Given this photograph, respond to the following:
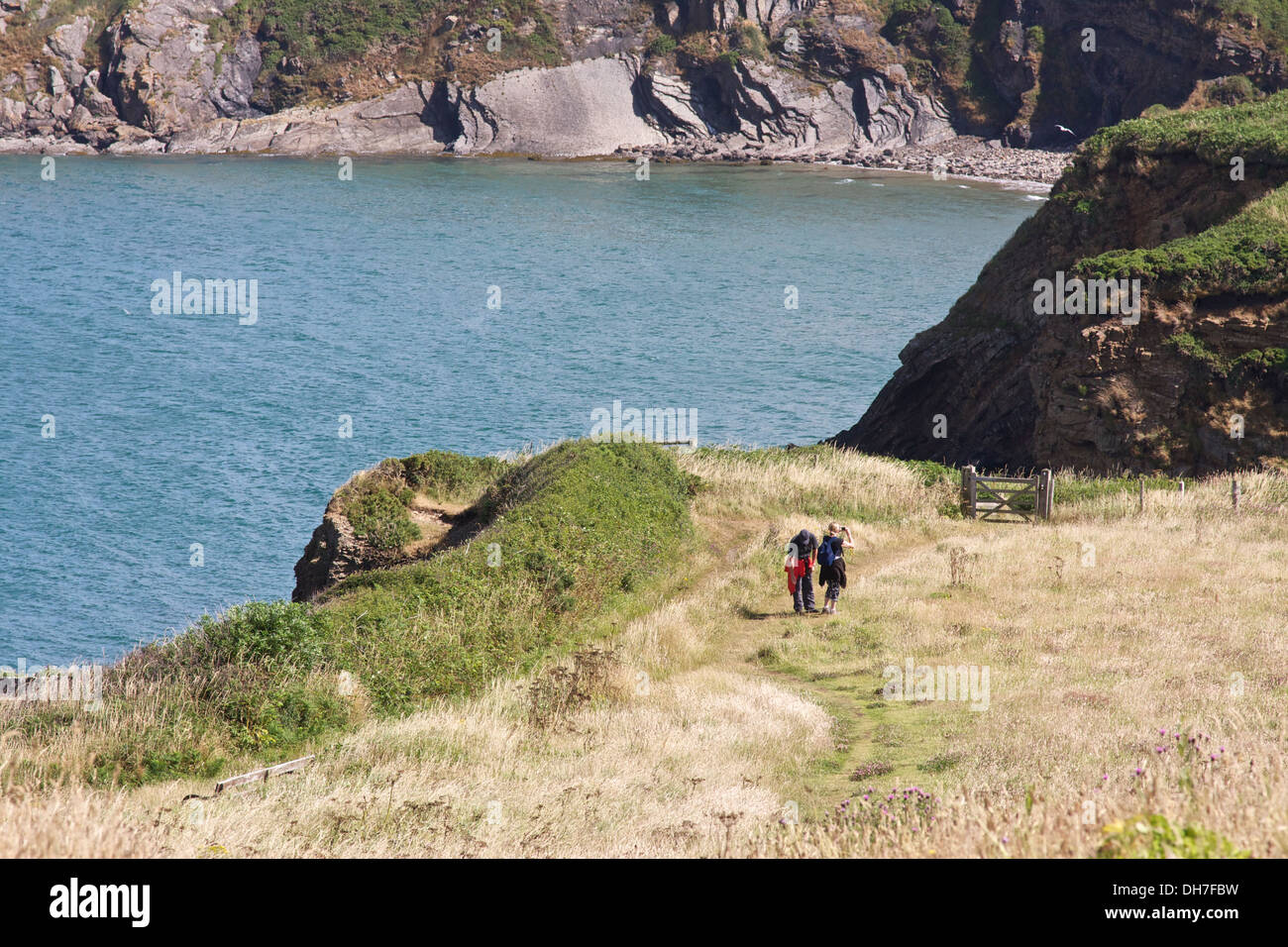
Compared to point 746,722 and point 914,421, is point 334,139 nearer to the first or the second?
point 914,421

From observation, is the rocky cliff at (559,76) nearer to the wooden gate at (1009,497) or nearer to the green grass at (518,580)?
the wooden gate at (1009,497)

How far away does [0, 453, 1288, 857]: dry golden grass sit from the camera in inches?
316

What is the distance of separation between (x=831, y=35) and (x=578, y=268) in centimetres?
8338

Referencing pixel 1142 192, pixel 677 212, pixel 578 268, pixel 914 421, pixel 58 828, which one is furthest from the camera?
pixel 677 212

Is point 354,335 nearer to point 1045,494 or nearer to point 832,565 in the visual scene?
point 1045,494

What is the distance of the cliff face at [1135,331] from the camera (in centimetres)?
3108

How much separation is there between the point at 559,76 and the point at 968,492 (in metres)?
132

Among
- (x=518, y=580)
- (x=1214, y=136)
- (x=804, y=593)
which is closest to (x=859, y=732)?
(x=804, y=593)

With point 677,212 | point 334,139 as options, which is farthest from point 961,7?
point 334,139

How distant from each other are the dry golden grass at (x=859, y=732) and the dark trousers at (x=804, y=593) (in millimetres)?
537

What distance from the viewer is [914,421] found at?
42125 millimetres

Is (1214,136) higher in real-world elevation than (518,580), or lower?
higher

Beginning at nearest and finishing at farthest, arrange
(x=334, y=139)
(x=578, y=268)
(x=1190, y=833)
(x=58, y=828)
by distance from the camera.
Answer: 1. (x=1190, y=833)
2. (x=58, y=828)
3. (x=578, y=268)
4. (x=334, y=139)

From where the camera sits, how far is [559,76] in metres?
149
